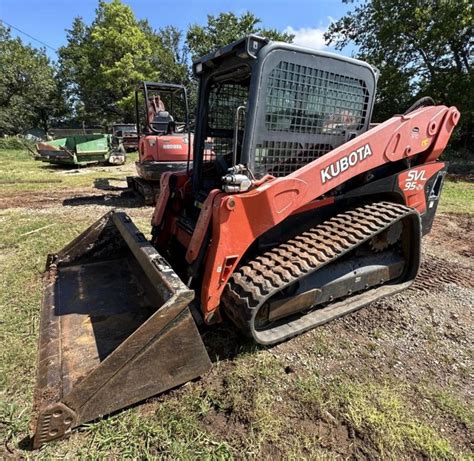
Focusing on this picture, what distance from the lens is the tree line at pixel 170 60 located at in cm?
1456

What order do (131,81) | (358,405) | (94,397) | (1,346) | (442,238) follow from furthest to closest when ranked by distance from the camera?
(131,81), (442,238), (1,346), (358,405), (94,397)

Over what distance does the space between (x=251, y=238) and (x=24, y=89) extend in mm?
37229

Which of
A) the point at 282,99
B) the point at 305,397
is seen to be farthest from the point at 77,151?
the point at 305,397

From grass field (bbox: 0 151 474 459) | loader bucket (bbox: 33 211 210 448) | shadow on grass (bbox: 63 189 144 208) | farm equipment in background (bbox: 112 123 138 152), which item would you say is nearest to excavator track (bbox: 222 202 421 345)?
grass field (bbox: 0 151 474 459)

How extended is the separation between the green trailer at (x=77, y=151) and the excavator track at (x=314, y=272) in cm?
1291

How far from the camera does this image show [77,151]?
1345cm

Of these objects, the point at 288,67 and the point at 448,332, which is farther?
the point at 448,332

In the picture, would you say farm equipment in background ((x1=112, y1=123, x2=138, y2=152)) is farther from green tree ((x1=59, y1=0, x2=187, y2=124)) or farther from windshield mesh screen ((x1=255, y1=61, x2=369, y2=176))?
windshield mesh screen ((x1=255, y1=61, x2=369, y2=176))

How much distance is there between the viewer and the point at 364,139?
9.12ft

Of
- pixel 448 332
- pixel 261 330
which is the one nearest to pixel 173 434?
→ pixel 261 330

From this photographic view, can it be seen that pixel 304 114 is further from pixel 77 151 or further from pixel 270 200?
pixel 77 151

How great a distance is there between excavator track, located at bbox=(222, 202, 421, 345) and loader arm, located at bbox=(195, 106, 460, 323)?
16 cm

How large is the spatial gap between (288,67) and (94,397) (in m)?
2.46

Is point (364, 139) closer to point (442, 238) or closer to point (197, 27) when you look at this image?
point (442, 238)
